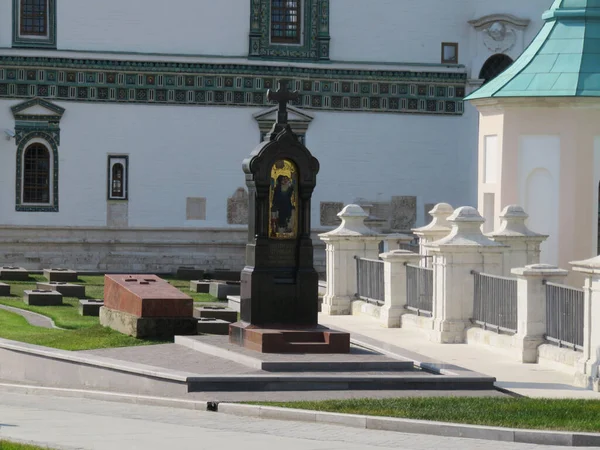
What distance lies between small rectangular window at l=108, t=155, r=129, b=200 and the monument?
60.2 feet

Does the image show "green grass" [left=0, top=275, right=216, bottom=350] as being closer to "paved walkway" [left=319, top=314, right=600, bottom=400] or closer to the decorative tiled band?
"paved walkway" [left=319, top=314, right=600, bottom=400]

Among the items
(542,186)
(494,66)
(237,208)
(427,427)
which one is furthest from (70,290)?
(494,66)

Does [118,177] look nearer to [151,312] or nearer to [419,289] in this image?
[419,289]

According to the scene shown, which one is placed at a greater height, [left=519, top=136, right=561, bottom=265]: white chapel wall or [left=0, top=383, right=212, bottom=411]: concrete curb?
[left=519, top=136, right=561, bottom=265]: white chapel wall

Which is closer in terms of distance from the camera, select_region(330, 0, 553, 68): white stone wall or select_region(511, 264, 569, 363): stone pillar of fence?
select_region(511, 264, 569, 363): stone pillar of fence

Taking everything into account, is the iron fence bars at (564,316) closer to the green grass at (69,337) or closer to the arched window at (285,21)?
the green grass at (69,337)

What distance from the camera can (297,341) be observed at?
1808 centimetres

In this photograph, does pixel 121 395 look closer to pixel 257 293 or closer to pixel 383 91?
pixel 257 293

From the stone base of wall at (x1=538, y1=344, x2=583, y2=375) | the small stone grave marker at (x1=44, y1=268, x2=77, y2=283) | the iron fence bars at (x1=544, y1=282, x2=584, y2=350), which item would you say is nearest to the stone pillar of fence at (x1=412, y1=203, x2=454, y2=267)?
the iron fence bars at (x1=544, y1=282, x2=584, y2=350)

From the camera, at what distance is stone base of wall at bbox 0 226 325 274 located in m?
36.4

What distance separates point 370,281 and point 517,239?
293 centimetres

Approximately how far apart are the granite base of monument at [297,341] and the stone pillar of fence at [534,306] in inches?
89.7

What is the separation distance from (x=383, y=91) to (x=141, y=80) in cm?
631

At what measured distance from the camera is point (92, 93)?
36906 millimetres
